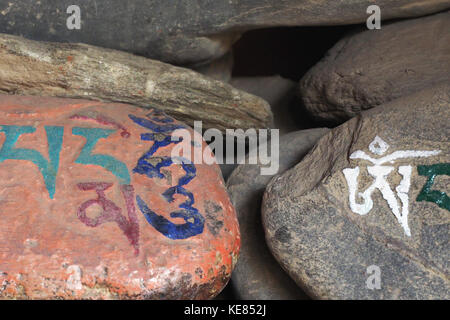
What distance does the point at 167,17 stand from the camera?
2.37 meters

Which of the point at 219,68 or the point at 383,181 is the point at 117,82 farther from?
the point at 383,181

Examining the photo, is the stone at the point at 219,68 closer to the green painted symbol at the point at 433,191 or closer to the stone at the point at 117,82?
the stone at the point at 117,82

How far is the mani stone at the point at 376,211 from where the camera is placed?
5.37 feet

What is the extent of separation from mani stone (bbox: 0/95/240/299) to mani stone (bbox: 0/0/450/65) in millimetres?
360

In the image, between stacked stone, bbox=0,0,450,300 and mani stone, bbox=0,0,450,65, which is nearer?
stacked stone, bbox=0,0,450,300

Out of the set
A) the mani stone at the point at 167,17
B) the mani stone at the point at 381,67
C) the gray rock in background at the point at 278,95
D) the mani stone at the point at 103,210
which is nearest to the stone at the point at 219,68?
the gray rock in background at the point at 278,95

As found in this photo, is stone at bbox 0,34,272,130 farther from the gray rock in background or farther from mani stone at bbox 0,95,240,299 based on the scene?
the gray rock in background

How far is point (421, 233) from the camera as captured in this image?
165 cm

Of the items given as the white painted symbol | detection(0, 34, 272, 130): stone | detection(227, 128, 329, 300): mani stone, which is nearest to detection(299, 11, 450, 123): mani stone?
detection(227, 128, 329, 300): mani stone

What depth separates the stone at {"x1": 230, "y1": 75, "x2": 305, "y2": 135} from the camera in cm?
312

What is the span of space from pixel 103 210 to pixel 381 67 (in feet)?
4.72

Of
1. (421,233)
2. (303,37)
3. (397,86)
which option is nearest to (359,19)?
(397,86)

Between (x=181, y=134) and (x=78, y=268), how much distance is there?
740 mm

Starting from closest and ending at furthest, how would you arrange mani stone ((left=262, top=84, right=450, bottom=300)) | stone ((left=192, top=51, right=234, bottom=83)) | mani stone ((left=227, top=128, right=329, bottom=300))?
mani stone ((left=262, top=84, right=450, bottom=300)), mani stone ((left=227, top=128, right=329, bottom=300)), stone ((left=192, top=51, right=234, bottom=83))
